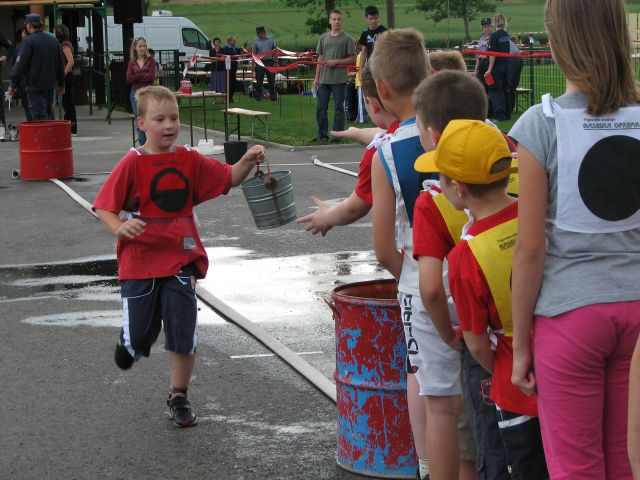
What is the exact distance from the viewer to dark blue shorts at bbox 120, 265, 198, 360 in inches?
217

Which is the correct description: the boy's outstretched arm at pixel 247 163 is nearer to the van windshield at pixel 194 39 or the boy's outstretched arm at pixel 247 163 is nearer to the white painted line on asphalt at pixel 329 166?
the white painted line on asphalt at pixel 329 166

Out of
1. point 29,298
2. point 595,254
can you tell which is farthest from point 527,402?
point 29,298

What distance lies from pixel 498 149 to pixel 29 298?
5.85 meters

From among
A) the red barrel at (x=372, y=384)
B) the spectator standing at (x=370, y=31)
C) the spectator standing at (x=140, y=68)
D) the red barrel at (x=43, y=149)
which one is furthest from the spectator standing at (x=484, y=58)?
the red barrel at (x=372, y=384)

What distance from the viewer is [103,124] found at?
2617 centimetres

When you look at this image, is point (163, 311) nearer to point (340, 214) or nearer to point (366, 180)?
point (340, 214)

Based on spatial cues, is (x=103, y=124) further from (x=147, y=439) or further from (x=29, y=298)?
(x=147, y=439)

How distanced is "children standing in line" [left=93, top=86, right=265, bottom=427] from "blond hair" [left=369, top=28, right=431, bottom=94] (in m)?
1.48

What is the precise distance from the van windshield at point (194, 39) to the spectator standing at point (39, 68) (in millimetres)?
32756

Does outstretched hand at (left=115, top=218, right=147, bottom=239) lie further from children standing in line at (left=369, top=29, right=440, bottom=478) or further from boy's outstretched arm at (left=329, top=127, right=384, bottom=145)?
children standing in line at (left=369, top=29, right=440, bottom=478)

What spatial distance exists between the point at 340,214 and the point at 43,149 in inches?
461

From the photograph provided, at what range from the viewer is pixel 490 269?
128 inches

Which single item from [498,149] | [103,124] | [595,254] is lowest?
[103,124]

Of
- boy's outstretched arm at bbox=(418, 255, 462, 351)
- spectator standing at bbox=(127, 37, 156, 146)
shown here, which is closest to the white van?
spectator standing at bbox=(127, 37, 156, 146)
